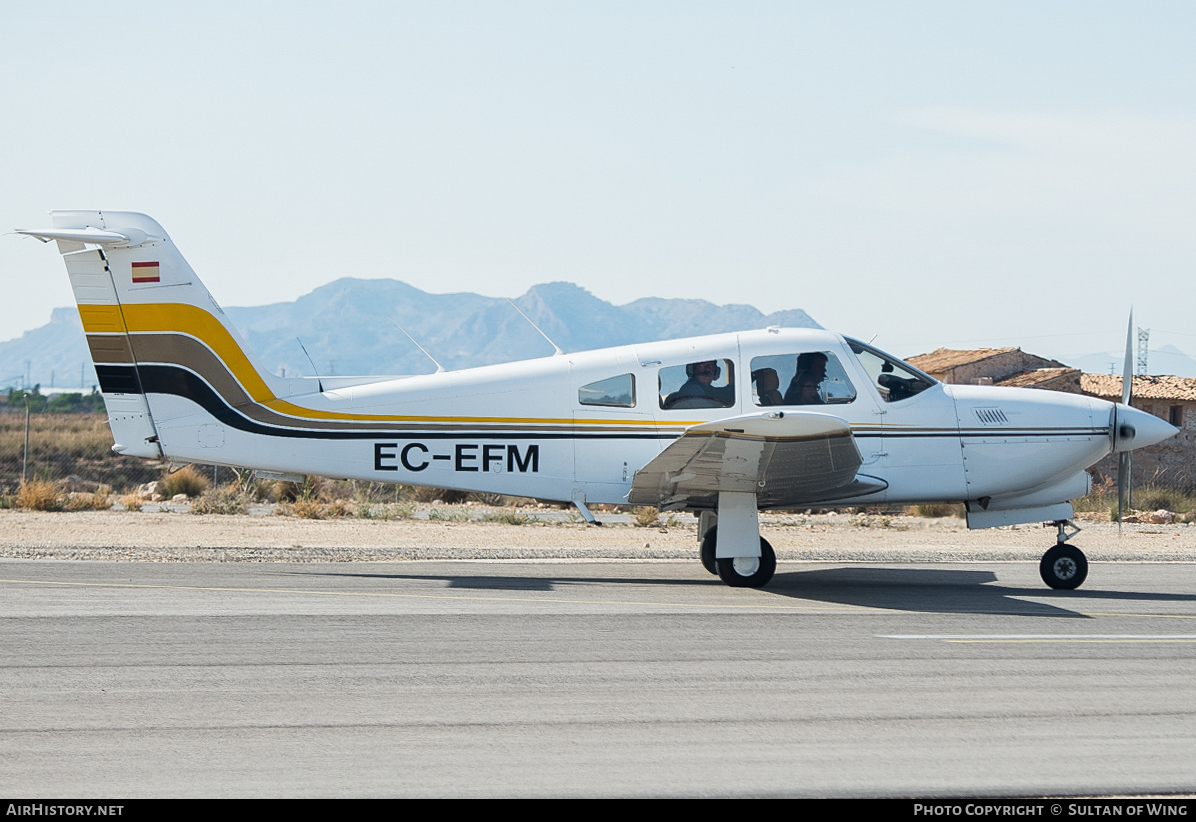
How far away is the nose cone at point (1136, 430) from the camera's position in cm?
1122

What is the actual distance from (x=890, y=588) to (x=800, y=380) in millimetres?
2420

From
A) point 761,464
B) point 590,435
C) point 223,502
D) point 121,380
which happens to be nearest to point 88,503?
point 223,502

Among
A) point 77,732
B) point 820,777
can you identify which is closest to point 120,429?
point 77,732

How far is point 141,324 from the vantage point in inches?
442

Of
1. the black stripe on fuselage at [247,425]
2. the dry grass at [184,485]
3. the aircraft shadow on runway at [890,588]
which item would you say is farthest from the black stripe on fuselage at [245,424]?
the dry grass at [184,485]

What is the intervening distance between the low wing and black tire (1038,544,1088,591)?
6.22 ft

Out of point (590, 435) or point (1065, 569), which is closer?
point (1065, 569)

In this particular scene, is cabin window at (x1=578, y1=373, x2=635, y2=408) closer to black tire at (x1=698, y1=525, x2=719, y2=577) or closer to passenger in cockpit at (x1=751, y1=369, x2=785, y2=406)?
passenger in cockpit at (x1=751, y1=369, x2=785, y2=406)

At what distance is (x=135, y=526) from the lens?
1761 centimetres

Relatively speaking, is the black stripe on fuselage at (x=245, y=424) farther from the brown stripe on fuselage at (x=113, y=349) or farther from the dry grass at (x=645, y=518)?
the dry grass at (x=645, y=518)

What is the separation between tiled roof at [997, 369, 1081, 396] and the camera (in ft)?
88.9

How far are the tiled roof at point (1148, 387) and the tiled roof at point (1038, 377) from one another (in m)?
0.63

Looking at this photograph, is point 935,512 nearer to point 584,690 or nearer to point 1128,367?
point 1128,367

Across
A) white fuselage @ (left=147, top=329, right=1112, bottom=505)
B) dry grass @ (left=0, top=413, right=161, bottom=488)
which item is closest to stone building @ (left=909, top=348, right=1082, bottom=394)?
white fuselage @ (left=147, top=329, right=1112, bottom=505)
